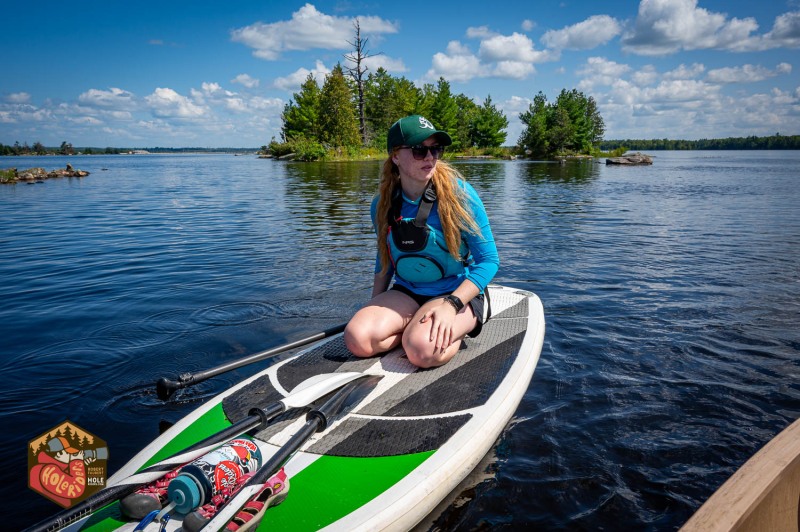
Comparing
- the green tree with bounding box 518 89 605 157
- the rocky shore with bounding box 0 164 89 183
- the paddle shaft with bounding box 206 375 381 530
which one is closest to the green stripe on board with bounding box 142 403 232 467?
the paddle shaft with bounding box 206 375 381 530

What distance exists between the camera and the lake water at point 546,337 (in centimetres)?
342

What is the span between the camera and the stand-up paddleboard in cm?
246

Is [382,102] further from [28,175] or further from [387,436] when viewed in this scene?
[387,436]

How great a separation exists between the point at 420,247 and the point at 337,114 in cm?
6295

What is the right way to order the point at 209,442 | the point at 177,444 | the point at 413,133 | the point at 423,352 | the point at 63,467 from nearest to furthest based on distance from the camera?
the point at 63,467 → the point at 209,442 → the point at 177,444 → the point at 413,133 → the point at 423,352

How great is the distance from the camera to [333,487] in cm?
261

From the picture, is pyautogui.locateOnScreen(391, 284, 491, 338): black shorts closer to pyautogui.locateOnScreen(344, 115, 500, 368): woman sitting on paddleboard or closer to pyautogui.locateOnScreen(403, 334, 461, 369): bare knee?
pyautogui.locateOnScreen(344, 115, 500, 368): woman sitting on paddleboard

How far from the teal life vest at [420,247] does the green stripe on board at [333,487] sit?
63.9 inches

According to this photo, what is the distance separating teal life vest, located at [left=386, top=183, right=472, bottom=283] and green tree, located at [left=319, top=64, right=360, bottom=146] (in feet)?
205

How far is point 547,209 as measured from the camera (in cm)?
1767

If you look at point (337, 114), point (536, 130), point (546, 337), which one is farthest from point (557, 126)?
point (546, 337)

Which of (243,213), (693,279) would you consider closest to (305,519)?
(693,279)

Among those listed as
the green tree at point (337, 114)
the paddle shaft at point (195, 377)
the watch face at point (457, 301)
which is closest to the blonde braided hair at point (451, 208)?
the watch face at point (457, 301)

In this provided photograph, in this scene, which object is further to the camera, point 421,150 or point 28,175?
point 28,175
